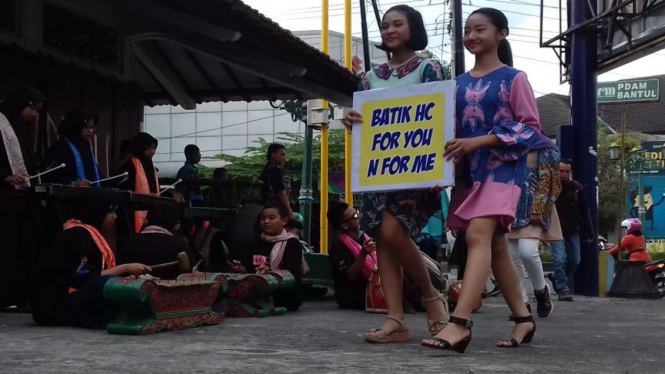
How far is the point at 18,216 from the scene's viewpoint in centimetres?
783

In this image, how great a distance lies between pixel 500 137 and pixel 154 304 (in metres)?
2.27

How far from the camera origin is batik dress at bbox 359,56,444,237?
5629mm

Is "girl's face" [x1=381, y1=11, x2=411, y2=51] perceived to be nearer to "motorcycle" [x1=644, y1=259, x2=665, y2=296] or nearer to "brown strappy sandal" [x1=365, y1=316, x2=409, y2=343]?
"brown strappy sandal" [x1=365, y1=316, x2=409, y2=343]

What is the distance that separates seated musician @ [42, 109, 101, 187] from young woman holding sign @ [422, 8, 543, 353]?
343cm

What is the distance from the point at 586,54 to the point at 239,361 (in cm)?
1091

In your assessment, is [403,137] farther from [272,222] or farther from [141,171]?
[141,171]

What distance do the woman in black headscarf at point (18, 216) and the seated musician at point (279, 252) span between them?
1839mm

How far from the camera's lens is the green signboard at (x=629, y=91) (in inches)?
891

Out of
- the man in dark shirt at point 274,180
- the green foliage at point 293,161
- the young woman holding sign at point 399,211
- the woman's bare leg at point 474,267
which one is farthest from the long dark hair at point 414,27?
the green foliage at point 293,161

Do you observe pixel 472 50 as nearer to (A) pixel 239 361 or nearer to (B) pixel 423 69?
(B) pixel 423 69

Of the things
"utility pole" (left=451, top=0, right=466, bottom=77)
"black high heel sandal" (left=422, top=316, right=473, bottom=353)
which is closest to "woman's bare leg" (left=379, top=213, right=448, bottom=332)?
"black high heel sandal" (left=422, top=316, right=473, bottom=353)

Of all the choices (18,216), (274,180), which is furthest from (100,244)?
(274,180)

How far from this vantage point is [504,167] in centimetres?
540

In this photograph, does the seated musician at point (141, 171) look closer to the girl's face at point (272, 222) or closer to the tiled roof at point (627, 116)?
the girl's face at point (272, 222)
